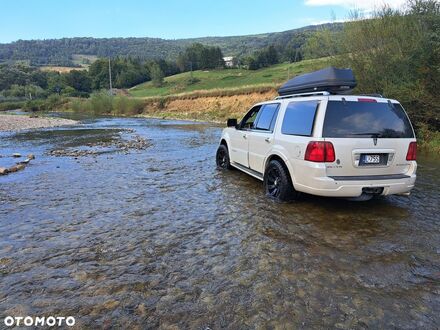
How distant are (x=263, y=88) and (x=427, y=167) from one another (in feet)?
109

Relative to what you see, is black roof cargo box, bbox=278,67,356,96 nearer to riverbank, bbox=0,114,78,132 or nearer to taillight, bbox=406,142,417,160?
taillight, bbox=406,142,417,160

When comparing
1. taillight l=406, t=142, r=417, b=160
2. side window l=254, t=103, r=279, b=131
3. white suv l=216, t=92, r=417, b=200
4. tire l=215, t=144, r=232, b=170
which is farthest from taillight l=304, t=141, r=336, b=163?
tire l=215, t=144, r=232, b=170

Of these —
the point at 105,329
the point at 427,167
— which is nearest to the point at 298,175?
the point at 105,329

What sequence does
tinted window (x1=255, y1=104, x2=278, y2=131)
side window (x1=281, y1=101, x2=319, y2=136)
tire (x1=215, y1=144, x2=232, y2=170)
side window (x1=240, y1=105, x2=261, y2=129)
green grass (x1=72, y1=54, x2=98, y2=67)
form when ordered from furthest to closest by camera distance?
green grass (x1=72, y1=54, x2=98, y2=67), tire (x1=215, y1=144, x2=232, y2=170), side window (x1=240, y1=105, x2=261, y2=129), tinted window (x1=255, y1=104, x2=278, y2=131), side window (x1=281, y1=101, x2=319, y2=136)

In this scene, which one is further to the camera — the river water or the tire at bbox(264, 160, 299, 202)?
the tire at bbox(264, 160, 299, 202)

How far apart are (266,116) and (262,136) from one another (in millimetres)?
475

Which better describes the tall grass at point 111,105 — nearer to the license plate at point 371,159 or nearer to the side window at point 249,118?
the side window at point 249,118

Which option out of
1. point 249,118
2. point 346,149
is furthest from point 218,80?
point 346,149

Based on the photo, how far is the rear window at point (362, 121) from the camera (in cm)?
560

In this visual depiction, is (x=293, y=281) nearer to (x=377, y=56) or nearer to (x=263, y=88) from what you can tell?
(x=377, y=56)

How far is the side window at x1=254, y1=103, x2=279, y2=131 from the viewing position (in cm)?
709

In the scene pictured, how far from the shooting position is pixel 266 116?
292 inches

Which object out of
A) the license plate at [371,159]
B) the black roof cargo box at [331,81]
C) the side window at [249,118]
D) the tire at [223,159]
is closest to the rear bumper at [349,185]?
the license plate at [371,159]

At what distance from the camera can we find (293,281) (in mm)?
3734
